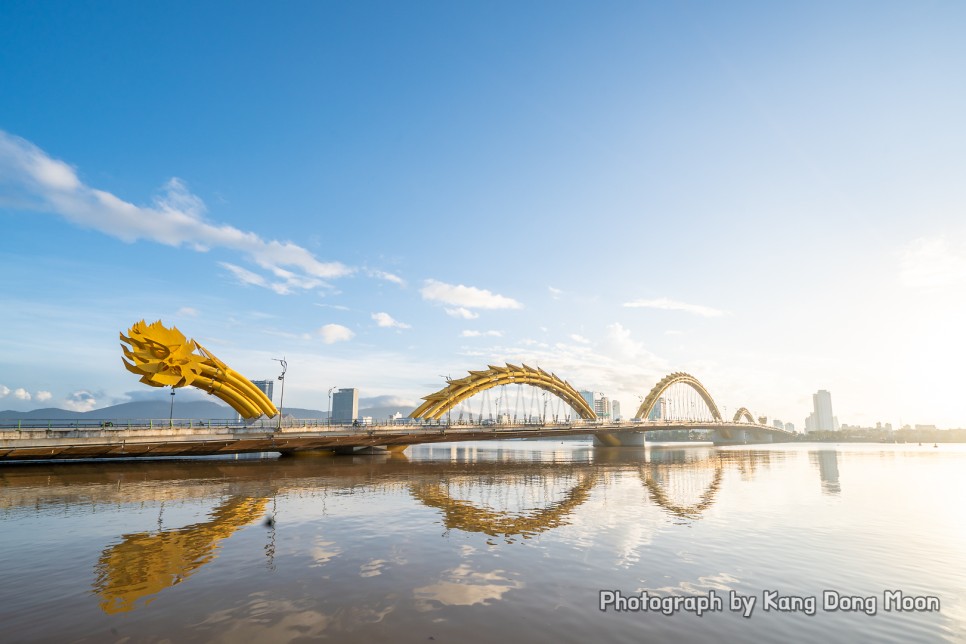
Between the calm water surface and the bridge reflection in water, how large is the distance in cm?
17

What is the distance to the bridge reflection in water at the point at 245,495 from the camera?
46.9ft

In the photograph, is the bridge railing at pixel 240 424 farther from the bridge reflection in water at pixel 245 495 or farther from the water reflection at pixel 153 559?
the water reflection at pixel 153 559

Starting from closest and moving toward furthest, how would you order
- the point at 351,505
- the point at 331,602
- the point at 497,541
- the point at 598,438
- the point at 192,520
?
the point at 331,602 → the point at 497,541 → the point at 192,520 → the point at 351,505 → the point at 598,438

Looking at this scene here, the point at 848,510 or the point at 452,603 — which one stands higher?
the point at 452,603

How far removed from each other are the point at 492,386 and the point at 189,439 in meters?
61.1

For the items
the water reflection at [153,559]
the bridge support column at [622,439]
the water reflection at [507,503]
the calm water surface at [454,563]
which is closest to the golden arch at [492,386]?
the bridge support column at [622,439]

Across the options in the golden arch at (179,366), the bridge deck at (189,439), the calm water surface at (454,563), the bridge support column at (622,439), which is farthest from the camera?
the bridge support column at (622,439)

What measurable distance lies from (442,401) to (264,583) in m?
78.1

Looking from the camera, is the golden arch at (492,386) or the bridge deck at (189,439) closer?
the bridge deck at (189,439)

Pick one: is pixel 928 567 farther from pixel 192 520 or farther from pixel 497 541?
pixel 192 520

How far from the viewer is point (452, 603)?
1115cm

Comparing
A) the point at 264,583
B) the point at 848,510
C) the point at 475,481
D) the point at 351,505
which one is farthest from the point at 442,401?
the point at 264,583

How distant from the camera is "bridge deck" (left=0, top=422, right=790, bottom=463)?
40.8 m

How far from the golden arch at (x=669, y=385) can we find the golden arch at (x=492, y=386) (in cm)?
3782
